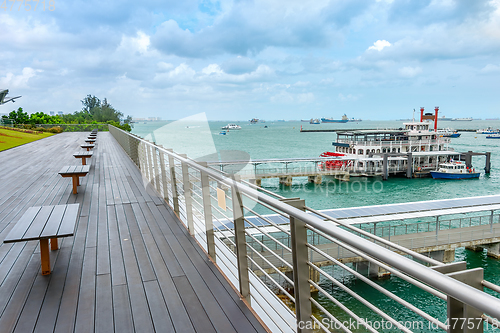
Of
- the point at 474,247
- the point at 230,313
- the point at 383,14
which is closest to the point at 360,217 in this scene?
the point at 474,247

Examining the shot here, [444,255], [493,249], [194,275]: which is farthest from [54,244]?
[493,249]

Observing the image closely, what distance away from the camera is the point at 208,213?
3.26 metres

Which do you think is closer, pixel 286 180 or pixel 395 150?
pixel 286 180

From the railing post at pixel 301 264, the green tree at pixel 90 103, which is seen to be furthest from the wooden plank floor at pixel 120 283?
the green tree at pixel 90 103

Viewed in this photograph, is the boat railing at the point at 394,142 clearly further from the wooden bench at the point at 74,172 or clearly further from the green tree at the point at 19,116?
the green tree at the point at 19,116

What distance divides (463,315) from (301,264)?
33.5 inches

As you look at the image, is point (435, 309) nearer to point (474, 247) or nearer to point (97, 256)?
point (474, 247)

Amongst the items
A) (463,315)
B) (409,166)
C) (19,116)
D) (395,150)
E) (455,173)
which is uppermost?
(19,116)

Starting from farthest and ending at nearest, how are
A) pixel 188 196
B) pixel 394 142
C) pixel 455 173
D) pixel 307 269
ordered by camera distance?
pixel 394 142, pixel 455 173, pixel 188 196, pixel 307 269

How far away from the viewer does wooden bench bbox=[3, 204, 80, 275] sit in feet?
9.38

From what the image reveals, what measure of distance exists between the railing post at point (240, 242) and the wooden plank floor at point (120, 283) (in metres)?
0.12

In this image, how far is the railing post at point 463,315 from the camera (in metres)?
0.87

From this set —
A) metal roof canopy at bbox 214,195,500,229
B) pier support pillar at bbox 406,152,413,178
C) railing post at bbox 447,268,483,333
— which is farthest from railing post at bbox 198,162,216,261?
pier support pillar at bbox 406,152,413,178

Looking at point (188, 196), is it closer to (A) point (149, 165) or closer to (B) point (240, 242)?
(B) point (240, 242)
